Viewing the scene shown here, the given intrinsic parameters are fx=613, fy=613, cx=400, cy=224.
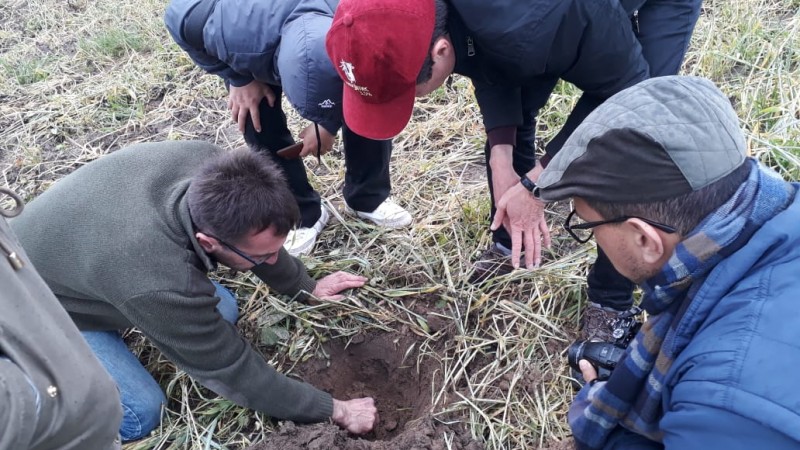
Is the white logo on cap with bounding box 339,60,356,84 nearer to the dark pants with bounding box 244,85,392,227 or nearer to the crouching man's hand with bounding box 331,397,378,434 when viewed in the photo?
the dark pants with bounding box 244,85,392,227

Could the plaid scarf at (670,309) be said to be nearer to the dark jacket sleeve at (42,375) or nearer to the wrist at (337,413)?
the wrist at (337,413)

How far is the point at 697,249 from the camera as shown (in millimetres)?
1220

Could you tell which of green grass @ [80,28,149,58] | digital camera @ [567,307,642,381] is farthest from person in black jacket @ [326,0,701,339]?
green grass @ [80,28,149,58]

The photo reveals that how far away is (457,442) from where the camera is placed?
2248 mm

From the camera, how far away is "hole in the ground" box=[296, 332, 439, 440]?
257 centimetres

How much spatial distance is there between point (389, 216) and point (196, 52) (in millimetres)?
1210

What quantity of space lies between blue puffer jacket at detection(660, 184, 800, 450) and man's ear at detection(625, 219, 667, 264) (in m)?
0.12

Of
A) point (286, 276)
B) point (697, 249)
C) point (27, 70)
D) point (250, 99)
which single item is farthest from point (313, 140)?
point (27, 70)

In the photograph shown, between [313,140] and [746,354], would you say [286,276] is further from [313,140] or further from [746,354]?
[746,354]

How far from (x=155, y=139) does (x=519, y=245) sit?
117 inches

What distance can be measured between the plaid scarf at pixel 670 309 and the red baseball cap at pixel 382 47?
89 centimetres

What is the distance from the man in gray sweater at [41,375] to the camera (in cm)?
107

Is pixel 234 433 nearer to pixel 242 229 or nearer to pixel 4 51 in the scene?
pixel 242 229

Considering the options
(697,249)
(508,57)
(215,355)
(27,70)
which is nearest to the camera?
(697,249)
